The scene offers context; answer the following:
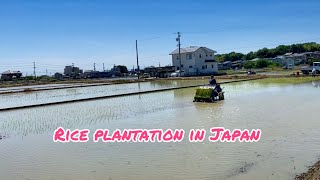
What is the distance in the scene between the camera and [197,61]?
55.2 meters

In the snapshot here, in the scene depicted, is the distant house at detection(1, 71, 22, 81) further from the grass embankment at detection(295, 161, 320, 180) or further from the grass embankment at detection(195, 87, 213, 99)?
the grass embankment at detection(295, 161, 320, 180)

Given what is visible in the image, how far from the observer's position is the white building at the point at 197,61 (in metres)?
55.0

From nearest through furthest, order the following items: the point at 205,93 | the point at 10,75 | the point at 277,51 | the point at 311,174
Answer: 1. the point at 311,174
2. the point at 205,93
3. the point at 10,75
4. the point at 277,51

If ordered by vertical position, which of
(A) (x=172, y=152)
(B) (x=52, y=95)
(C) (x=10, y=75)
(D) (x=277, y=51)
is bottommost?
(A) (x=172, y=152)

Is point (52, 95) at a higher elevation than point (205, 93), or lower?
lower

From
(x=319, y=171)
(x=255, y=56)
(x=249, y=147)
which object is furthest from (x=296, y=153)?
(x=255, y=56)

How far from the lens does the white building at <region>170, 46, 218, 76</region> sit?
55.0 m

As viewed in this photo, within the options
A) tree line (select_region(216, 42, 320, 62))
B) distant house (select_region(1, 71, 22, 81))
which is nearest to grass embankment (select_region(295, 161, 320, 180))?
distant house (select_region(1, 71, 22, 81))

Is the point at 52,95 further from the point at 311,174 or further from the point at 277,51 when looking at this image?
the point at 277,51

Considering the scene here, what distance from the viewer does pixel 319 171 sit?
591cm

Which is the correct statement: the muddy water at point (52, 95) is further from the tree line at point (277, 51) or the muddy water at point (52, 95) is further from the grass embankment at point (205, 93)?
the tree line at point (277, 51)

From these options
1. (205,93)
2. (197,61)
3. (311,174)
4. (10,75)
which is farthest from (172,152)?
(10,75)

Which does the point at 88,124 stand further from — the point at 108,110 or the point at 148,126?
the point at 108,110

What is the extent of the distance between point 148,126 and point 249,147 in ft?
14.0
